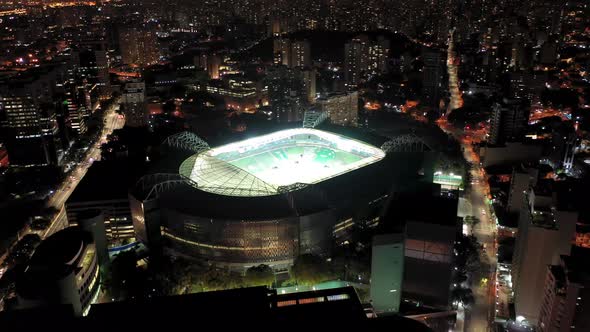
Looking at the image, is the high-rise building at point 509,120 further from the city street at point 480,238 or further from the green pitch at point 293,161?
the green pitch at point 293,161

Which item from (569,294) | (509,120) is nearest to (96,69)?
(509,120)

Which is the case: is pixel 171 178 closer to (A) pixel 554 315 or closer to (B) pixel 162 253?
(B) pixel 162 253

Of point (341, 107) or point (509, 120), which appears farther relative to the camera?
point (341, 107)

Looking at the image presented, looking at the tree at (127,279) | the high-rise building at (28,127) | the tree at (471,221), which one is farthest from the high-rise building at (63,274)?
the tree at (471,221)

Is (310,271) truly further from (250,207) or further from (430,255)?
(430,255)

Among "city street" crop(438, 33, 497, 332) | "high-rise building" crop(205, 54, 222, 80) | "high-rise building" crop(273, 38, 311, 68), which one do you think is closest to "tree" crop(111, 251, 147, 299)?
"city street" crop(438, 33, 497, 332)

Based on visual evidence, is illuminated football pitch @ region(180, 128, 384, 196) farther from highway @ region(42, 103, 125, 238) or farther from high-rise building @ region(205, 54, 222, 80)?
high-rise building @ region(205, 54, 222, 80)
